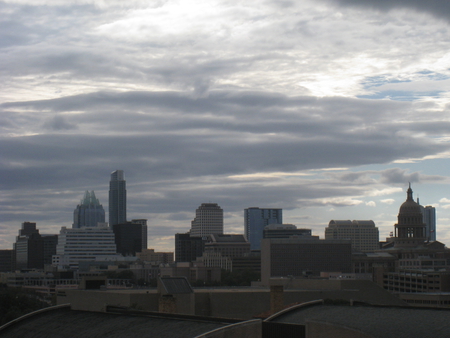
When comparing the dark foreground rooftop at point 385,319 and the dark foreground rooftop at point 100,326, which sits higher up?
the dark foreground rooftop at point 385,319

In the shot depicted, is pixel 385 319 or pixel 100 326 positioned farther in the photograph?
pixel 100 326

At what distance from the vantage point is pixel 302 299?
8994cm

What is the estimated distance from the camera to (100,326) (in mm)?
43812

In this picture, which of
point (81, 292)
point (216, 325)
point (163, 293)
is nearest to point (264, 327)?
point (216, 325)

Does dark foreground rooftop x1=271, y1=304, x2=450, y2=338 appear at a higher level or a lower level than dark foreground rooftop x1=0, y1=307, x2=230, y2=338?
higher

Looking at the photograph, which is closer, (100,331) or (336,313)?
(336,313)

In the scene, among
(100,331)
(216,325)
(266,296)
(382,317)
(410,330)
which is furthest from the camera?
(266,296)

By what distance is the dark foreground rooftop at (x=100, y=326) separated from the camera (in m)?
39.0

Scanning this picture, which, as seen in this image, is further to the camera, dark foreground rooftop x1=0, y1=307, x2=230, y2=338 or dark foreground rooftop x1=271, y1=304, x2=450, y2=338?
dark foreground rooftop x1=0, y1=307, x2=230, y2=338

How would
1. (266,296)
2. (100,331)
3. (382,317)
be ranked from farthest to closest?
(266,296) → (100,331) → (382,317)

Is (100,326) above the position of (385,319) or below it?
below

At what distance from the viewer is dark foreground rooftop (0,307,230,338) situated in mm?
38969

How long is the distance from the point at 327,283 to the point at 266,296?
24951mm

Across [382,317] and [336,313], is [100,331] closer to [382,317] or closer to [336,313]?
[336,313]
